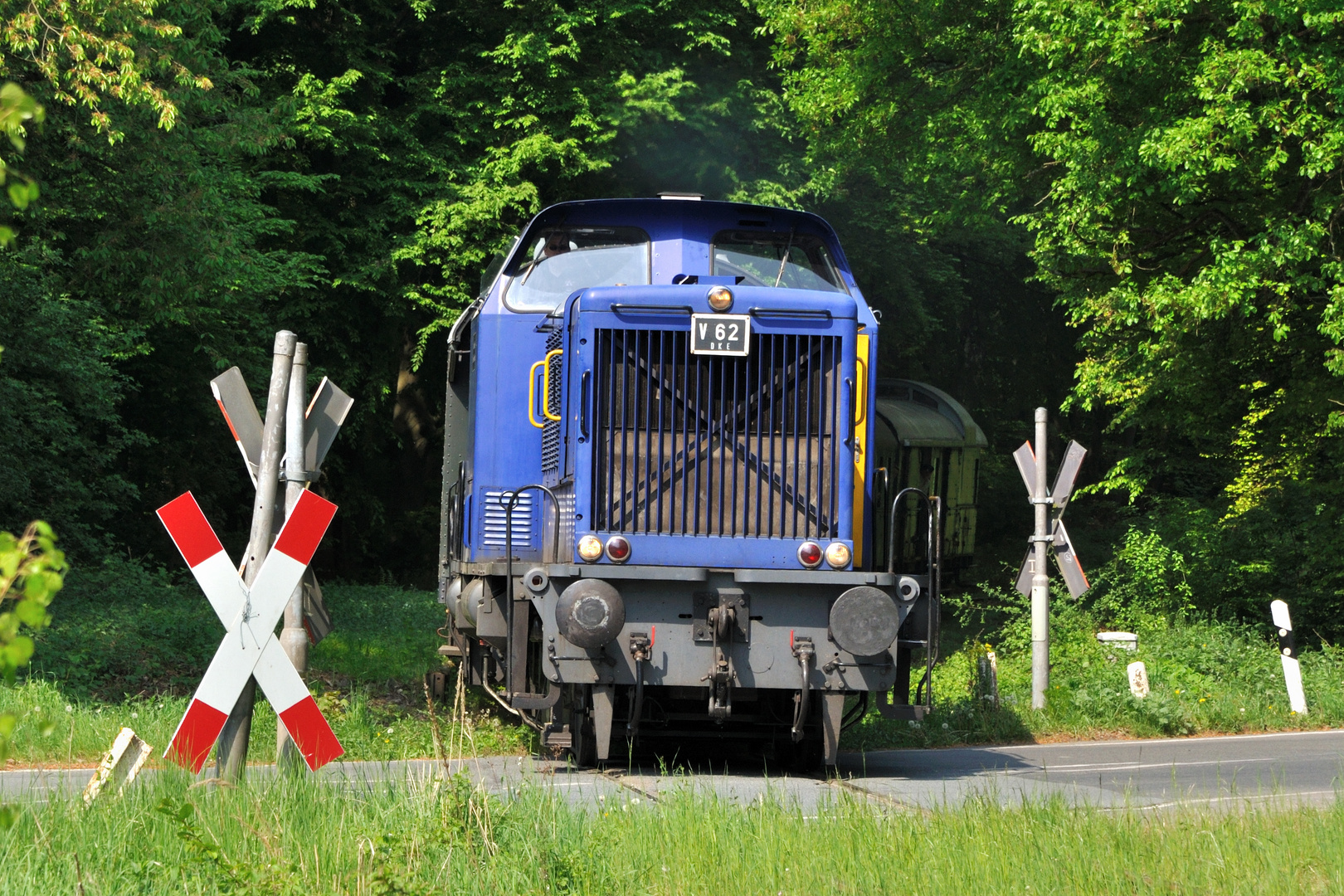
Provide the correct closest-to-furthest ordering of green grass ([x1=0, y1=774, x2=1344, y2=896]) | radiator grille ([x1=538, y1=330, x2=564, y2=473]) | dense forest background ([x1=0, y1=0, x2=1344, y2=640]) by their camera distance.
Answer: green grass ([x1=0, y1=774, x2=1344, y2=896]) < radiator grille ([x1=538, y1=330, x2=564, y2=473]) < dense forest background ([x1=0, y1=0, x2=1344, y2=640])

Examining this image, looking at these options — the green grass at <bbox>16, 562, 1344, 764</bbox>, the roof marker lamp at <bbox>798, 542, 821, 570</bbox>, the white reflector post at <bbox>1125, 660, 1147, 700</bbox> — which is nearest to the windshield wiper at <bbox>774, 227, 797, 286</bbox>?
the roof marker lamp at <bbox>798, 542, 821, 570</bbox>

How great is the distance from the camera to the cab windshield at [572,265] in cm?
989

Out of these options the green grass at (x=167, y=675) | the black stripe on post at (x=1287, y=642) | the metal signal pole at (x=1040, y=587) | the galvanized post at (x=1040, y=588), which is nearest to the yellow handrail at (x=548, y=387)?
the green grass at (x=167, y=675)

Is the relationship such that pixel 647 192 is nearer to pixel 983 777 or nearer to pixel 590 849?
pixel 983 777

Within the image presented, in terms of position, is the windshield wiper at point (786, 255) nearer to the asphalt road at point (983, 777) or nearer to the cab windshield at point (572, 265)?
the cab windshield at point (572, 265)

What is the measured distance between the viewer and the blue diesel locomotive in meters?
8.29

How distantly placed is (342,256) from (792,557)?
16.7 m

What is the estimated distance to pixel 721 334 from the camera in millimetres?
8664

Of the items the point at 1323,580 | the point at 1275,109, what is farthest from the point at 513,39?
the point at 1323,580

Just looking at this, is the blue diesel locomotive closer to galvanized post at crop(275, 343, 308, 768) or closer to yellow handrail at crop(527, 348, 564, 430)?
yellow handrail at crop(527, 348, 564, 430)

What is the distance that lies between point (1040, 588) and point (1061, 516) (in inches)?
29.5

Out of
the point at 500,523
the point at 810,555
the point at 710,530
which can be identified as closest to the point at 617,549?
the point at 710,530

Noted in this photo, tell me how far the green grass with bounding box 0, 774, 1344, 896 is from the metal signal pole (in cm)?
775

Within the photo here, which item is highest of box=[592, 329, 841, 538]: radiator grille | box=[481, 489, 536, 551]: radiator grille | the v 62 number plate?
the v 62 number plate
